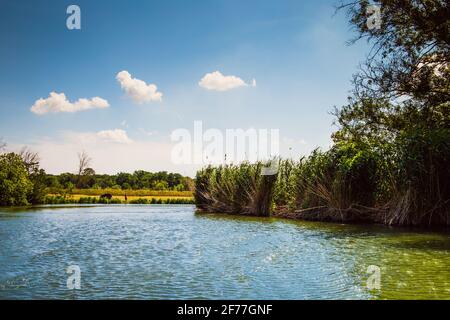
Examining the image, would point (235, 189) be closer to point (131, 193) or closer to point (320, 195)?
point (320, 195)

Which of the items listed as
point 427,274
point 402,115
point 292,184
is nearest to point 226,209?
point 292,184

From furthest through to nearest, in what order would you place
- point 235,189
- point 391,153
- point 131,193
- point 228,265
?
point 131,193 → point 235,189 → point 391,153 → point 228,265

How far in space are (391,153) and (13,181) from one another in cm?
2908

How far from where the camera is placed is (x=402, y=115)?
17.6 metres

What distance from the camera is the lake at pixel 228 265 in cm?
546

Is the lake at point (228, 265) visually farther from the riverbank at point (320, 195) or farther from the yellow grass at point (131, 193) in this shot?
the yellow grass at point (131, 193)

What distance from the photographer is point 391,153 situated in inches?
575

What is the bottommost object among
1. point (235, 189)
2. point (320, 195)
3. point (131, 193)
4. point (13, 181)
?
point (131, 193)

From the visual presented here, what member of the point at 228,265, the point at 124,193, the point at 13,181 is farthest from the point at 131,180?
the point at 228,265

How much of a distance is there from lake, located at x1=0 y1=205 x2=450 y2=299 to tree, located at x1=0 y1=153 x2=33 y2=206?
2349 cm

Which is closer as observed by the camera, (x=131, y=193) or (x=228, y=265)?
(x=228, y=265)

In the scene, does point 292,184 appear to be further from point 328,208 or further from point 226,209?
point 226,209
